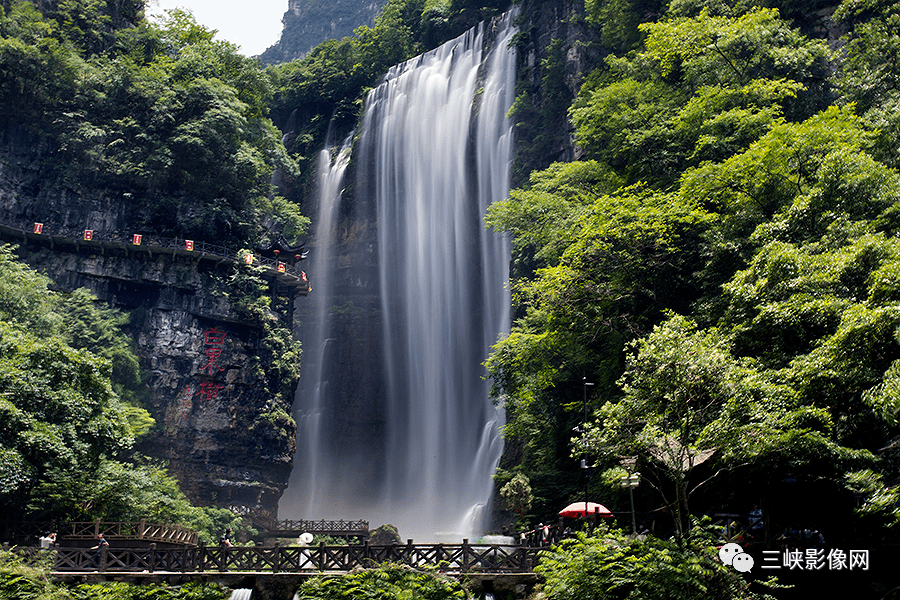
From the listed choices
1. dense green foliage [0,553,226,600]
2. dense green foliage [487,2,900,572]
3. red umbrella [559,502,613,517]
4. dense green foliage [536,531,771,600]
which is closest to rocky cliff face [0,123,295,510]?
dense green foliage [487,2,900,572]

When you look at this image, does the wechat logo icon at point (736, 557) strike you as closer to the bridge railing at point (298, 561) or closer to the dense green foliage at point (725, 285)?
the dense green foliage at point (725, 285)

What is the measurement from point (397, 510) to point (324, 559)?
25.6m

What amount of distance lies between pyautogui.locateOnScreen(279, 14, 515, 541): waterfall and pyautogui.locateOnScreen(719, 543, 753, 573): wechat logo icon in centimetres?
2658

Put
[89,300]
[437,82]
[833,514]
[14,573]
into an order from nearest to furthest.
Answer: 1. [833,514]
2. [14,573]
3. [89,300]
4. [437,82]

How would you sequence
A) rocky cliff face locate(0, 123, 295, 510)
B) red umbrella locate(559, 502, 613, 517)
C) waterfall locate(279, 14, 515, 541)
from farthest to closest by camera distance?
1. waterfall locate(279, 14, 515, 541)
2. rocky cliff face locate(0, 123, 295, 510)
3. red umbrella locate(559, 502, 613, 517)

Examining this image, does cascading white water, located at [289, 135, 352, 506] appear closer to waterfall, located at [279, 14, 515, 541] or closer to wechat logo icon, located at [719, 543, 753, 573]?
waterfall, located at [279, 14, 515, 541]

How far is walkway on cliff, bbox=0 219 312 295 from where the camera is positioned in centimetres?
3703

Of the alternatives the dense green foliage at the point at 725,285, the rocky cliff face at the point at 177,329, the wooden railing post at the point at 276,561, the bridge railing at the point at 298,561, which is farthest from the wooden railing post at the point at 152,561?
the rocky cliff face at the point at 177,329

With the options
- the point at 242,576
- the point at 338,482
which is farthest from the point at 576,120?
the point at 338,482

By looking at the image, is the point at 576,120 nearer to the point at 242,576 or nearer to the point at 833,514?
the point at 833,514

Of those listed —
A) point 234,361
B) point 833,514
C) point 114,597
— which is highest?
point 234,361

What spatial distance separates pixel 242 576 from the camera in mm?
17281

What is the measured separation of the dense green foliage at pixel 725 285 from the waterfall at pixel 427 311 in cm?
961

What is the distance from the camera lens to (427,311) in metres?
45.2
